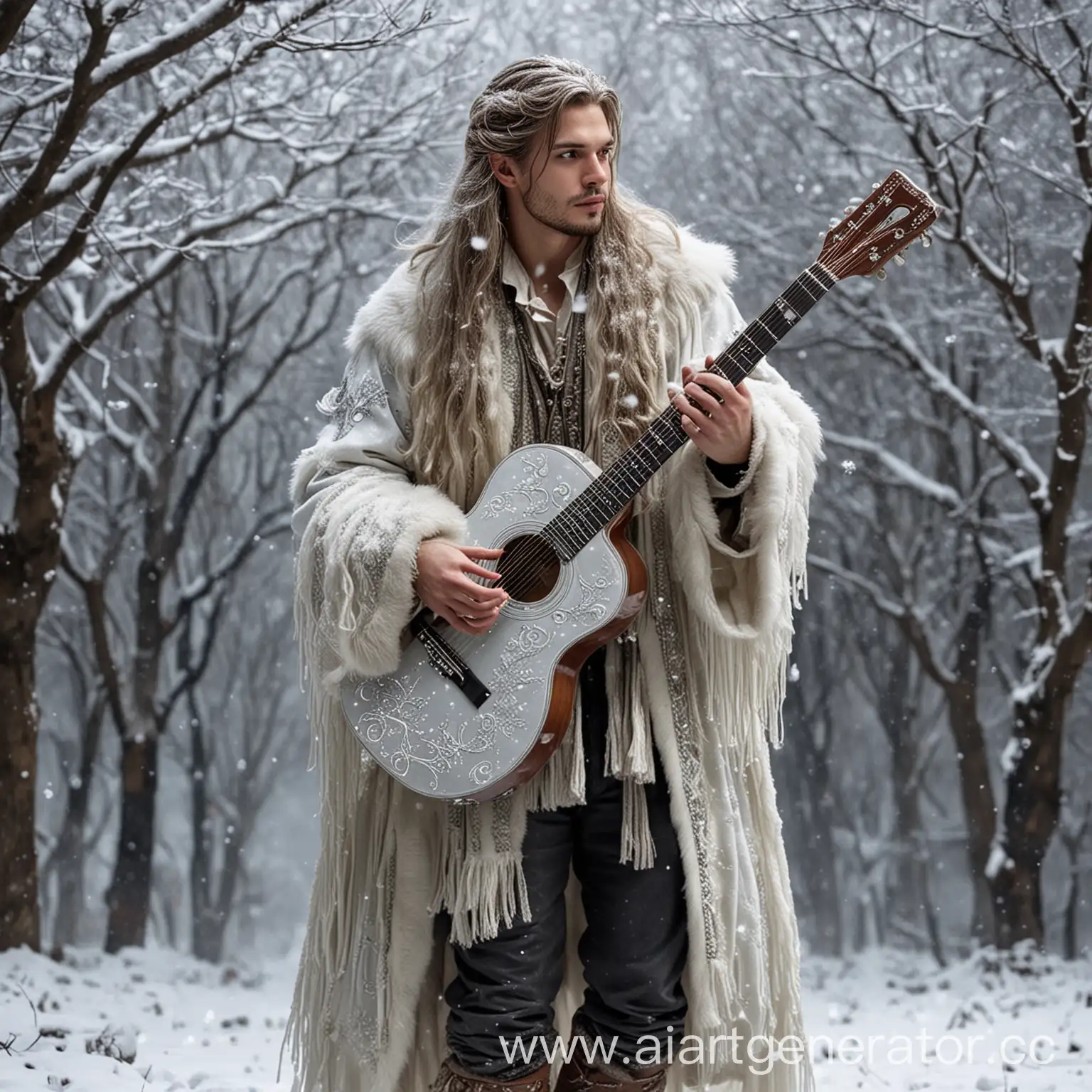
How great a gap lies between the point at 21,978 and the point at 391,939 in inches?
110

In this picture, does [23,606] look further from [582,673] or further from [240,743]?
[240,743]

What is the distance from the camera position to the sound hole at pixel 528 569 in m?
1.87

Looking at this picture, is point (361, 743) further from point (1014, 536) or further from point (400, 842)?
point (1014, 536)

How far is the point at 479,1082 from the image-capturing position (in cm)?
180

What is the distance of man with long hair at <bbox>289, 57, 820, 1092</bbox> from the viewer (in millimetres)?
1831

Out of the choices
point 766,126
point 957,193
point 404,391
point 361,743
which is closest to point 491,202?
point 404,391

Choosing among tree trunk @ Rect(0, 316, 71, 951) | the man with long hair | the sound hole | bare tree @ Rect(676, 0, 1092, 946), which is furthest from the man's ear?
tree trunk @ Rect(0, 316, 71, 951)

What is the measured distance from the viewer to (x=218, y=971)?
21.1ft

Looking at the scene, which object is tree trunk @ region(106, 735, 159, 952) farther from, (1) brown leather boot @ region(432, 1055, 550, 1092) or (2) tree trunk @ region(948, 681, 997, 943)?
(1) brown leather boot @ region(432, 1055, 550, 1092)

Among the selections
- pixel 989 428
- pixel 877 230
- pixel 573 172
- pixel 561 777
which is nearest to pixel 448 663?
pixel 561 777

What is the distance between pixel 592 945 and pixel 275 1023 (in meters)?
3.11

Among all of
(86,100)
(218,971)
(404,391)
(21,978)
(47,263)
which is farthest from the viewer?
(218,971)

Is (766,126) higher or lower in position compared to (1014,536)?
higher

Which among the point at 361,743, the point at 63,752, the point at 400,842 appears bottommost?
the point at 400,842
